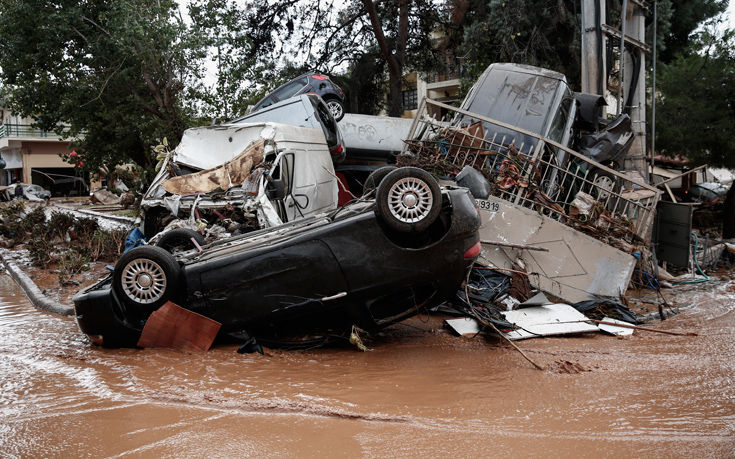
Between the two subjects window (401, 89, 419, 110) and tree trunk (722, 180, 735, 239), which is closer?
tree trunk (722, 180, 735, 239)

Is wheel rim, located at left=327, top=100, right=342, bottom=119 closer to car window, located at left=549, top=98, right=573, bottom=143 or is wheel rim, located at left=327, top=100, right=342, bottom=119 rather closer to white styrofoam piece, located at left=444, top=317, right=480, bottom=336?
car window, located at left=549, top=98, right=573, bottom=143

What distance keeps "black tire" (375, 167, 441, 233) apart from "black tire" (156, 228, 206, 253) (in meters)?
2.22

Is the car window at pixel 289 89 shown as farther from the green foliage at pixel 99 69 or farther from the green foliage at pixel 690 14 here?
the green foliage at pixel 690 14

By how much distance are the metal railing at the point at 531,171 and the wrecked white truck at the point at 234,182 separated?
154cm

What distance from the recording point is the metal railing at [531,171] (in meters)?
7.35

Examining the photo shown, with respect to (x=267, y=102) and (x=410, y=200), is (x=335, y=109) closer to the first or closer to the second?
(x=267, y=102)

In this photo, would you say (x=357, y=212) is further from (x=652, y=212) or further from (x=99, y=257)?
(x=99, y=257)

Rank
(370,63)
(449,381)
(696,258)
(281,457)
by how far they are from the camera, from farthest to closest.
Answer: (370,63) → (696,258) → (449,381) → (281,457)

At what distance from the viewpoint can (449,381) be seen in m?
4.46

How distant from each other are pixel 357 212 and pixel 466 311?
1929 mm

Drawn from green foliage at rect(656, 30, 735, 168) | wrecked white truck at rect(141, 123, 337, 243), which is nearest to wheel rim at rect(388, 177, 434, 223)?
wrecked white truck at rect(141, 123, 337, 243)

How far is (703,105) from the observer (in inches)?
580

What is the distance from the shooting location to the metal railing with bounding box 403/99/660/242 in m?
7.35

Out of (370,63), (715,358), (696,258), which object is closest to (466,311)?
(715,358)
